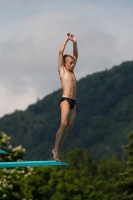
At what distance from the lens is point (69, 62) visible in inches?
581

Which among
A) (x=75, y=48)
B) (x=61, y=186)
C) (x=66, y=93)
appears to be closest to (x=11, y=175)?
(x=75, y=48)

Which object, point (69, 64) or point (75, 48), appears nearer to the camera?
point (69, 64)

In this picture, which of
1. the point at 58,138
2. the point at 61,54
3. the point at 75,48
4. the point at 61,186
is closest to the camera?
the point at 58,138

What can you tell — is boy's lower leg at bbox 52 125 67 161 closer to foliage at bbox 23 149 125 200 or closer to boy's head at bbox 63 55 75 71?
boy's head at bbox 63 55 75 71

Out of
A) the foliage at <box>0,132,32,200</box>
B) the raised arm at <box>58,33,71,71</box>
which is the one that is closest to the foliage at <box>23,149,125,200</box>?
the foliage at <box>0,132,32,200</box>

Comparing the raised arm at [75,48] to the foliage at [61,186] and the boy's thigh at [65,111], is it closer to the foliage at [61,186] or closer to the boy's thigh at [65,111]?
the boy's thigh at [65,111]

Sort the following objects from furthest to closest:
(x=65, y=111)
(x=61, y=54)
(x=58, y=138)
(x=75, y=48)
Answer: (x=75, y=48)
(x=61, y=54)
(x=58, y=138)
(x=65, y=111)

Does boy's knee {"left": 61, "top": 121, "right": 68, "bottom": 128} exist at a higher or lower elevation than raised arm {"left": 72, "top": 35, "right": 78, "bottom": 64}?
lower

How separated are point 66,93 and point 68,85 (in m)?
0.14

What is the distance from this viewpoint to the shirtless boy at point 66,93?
47.1 ft

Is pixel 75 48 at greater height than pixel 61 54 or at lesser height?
greater

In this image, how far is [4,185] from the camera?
49062mm

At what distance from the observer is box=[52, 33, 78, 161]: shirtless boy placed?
1435 cm

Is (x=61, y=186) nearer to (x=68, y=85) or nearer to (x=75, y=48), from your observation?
(x=75, y=48)
